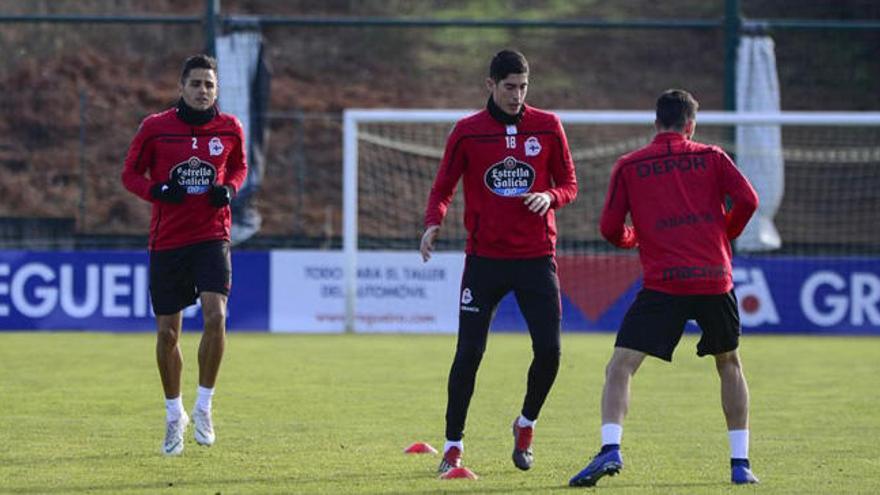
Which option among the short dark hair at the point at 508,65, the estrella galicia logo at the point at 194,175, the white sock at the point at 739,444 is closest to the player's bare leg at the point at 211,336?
the estrella galicia logo at the point at 194,175

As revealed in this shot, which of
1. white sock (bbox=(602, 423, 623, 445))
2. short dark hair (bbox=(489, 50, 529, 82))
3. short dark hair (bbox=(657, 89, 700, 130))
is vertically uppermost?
short dark hair (bbox=(489, 50, 529, 82))

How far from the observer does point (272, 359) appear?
1614cm

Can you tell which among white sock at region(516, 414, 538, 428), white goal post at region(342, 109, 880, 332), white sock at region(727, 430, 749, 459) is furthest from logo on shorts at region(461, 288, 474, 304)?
white goal post at region(342, 109, 880, 332)

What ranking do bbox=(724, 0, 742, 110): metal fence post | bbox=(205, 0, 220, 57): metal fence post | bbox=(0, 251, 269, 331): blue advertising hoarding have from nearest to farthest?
bbox=(0, 251, 269, 331): blue advertising hoarding
bbox=(205, 0, 220, 57): metal fence post
bbox=(724, 0, 742, 110): metal fence post

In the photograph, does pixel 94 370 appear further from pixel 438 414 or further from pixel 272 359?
pixel 438 414

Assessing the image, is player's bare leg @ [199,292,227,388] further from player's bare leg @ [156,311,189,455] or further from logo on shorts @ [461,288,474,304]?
logo on shorts @ [461,288,474,304]

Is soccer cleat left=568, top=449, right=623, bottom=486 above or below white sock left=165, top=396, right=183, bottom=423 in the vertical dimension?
below

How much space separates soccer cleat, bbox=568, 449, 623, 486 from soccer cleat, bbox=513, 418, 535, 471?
745mm

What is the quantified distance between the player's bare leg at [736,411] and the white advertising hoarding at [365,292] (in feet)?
39.6

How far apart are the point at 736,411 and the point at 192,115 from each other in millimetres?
3631

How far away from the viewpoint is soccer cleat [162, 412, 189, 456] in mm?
9203

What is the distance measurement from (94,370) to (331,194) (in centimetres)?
1603

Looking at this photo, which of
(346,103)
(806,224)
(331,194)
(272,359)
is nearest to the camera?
(272,359)

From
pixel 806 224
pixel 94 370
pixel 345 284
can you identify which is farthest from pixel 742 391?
pixel 806 224
